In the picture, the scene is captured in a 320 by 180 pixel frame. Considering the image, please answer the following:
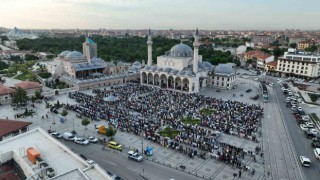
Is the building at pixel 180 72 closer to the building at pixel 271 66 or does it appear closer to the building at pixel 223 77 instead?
the building at pixel 223 77

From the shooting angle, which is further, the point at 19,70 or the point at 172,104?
the point at 19,70

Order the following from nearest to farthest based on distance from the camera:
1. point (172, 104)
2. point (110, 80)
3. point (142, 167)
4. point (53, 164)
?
point (53, 164) < point (142, 167) < point (172, 104) < point (110, 80)

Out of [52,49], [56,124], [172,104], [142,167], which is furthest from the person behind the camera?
[52,49]

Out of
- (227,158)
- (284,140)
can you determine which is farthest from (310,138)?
(227,158)

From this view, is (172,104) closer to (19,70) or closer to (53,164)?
(53,164)

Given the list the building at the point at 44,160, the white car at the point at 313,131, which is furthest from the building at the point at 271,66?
the building at the point at 44,160

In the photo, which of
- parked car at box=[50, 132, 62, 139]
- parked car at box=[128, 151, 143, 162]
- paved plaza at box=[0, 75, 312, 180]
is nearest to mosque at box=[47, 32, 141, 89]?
paved plaza at box=[0, 75, 312, 180]
